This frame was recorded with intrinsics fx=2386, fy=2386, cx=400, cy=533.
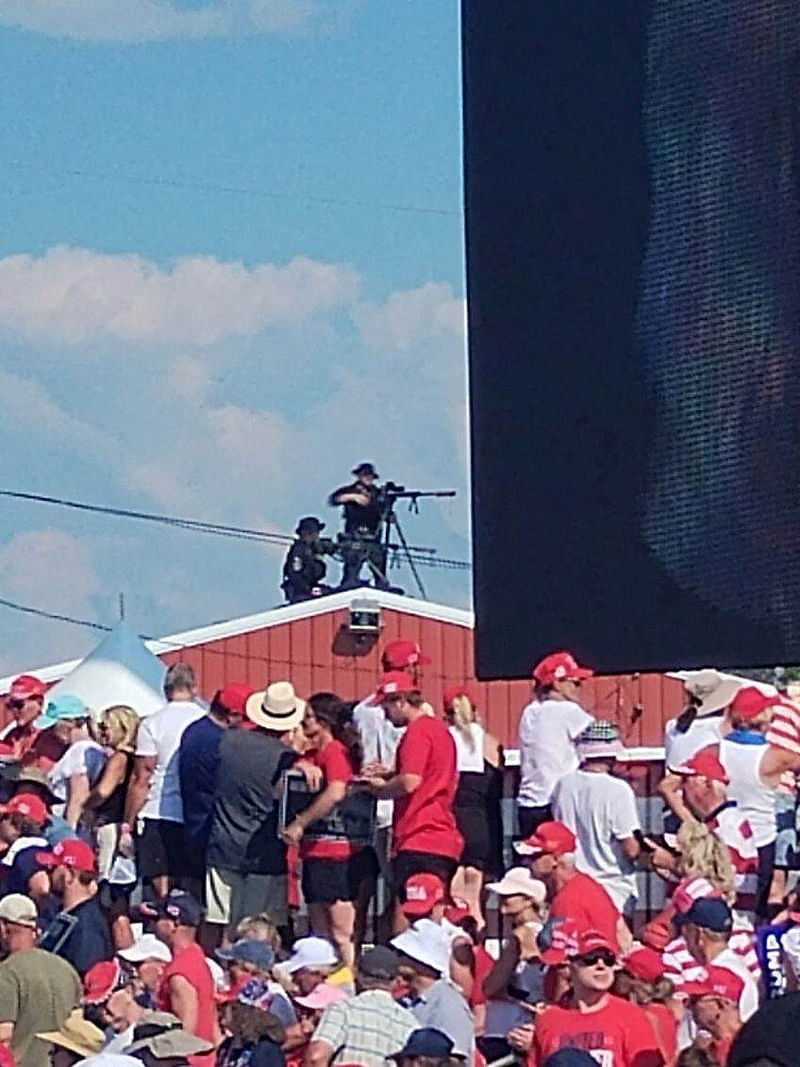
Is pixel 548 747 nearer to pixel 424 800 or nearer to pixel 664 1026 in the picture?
pixel 424 800

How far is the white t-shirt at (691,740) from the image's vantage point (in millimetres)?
7012

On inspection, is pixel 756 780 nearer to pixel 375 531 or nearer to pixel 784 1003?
pixel 784 1003

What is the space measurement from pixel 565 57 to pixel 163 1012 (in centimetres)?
288

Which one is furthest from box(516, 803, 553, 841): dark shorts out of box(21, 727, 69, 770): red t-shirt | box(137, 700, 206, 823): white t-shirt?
box(21, 727, 69, 770): red t-shirt

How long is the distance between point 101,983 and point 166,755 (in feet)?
3.88

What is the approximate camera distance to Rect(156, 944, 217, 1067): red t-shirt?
6.83 m

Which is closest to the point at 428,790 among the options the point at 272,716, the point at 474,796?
the point at 474,796

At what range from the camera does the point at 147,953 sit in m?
7.32

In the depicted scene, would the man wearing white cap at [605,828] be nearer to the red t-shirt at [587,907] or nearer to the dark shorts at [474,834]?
the dark shorts at [474,834]

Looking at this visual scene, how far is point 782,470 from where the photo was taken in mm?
5555

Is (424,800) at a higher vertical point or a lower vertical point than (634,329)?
lower

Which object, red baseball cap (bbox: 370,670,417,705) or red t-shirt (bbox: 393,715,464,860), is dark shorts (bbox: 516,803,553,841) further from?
red baseball cap (bbox: 370,670,417,705)

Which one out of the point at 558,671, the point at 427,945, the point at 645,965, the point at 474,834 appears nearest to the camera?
the point at 645,965

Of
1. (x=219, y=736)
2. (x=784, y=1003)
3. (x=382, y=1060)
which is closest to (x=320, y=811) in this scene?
(x=219, y=736)
